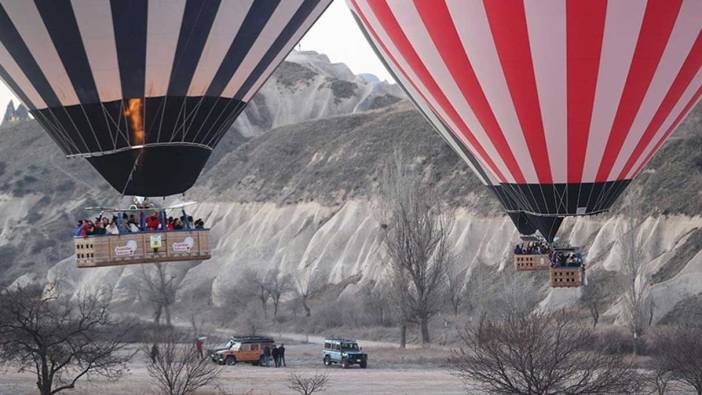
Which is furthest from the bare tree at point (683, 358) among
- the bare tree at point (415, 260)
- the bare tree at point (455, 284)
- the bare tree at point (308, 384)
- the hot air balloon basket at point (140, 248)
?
the bare tree at point (455, 284)

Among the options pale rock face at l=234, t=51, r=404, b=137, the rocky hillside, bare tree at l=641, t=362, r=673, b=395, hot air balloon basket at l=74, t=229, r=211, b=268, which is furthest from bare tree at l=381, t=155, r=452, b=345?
pale rock face at l=234, t=51, r=404, b=137

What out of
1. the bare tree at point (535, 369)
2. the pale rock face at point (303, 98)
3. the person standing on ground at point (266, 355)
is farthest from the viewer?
the pale rock face at point (303, 98)

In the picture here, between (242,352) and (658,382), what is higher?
(242,352)

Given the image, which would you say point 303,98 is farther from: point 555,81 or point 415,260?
point 555,81

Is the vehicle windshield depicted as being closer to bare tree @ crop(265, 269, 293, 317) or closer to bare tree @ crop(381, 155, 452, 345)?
bare tree @ crop(381, 155, 452, 345)

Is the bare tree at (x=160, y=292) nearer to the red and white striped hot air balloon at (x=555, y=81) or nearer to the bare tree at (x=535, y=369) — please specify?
the bare tree at (x=535, y=369)

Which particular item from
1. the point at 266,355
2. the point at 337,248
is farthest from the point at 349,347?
the point at 337,248
